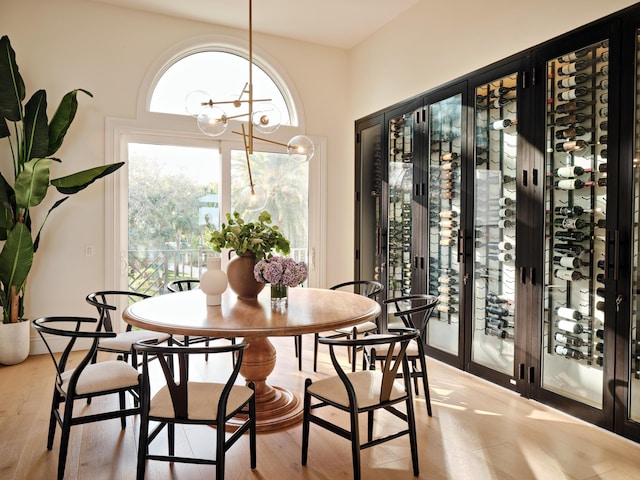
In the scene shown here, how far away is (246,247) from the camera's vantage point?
298cm

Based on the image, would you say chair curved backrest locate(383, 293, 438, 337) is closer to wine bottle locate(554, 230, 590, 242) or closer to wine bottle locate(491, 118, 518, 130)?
wine bottle locate(554, 230, 590, 242)

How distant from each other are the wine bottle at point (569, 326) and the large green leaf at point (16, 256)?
4.22m

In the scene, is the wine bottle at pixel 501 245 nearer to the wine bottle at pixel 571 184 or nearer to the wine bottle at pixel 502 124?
the wine bottle at pixel 571 184

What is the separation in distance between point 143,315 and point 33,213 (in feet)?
8.60

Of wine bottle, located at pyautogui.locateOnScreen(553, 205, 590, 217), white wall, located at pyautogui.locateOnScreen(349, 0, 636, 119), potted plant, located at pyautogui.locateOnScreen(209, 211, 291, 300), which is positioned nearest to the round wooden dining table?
potted plant, located at pyautogui.locateOnScreen(209, 211, 291, 300)

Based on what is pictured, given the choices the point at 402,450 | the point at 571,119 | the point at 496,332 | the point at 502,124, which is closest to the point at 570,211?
the point at 571,119

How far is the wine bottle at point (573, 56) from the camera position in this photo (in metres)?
3.05

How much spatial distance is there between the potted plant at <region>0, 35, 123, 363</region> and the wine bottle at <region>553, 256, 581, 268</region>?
3.72 metres

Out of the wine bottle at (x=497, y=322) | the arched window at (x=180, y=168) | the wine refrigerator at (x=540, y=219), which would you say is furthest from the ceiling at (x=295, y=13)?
the wine bottle at (x=497, y=322)

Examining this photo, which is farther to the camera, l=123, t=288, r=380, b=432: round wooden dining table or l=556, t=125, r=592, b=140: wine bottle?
l=556, t=125, r=592, b=140: wine bottle

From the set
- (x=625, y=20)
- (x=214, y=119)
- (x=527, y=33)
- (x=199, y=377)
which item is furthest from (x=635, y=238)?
(x=199, y=377)

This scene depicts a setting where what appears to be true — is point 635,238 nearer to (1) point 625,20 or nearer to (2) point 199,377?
(1) point 625,20

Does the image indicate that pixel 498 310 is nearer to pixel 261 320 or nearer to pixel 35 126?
pixel 261 320

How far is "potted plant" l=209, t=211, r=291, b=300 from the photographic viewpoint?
301 cm
